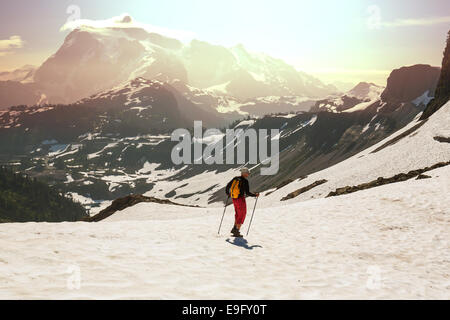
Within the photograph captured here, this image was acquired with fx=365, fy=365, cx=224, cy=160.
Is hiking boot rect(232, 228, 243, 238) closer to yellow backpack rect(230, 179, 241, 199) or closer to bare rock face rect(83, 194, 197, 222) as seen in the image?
yellow backpack rect(230, 179, 241, 199)

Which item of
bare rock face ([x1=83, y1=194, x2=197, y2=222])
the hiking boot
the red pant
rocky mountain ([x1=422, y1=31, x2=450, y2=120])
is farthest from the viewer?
rocky mountain ([x1=422, y1=31, x2=450, y2=120])

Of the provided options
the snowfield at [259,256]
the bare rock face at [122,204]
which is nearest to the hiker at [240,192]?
the snowfield at [259,256]

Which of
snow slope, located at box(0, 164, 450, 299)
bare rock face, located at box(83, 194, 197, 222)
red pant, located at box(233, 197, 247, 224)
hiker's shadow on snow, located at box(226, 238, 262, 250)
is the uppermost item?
red pant, located at box(233, 197, 247, 224)

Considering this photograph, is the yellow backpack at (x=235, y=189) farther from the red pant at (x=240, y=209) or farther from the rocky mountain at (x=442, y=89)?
the rocky mountain at (x=442, y=89)

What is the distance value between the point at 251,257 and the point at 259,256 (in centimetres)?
42

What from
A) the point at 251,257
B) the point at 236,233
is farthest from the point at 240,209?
the point at 251,257

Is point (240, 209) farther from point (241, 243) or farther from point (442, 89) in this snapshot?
point (442, 89)

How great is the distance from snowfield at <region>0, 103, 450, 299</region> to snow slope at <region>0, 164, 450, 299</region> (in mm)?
35

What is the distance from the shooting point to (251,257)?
13.9m

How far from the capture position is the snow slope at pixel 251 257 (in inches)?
392

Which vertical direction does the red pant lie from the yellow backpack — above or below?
below

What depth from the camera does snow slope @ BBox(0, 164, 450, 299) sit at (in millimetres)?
9945

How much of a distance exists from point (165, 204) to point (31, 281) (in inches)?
1778

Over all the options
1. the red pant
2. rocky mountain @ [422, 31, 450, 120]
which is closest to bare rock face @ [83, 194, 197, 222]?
the red pant
